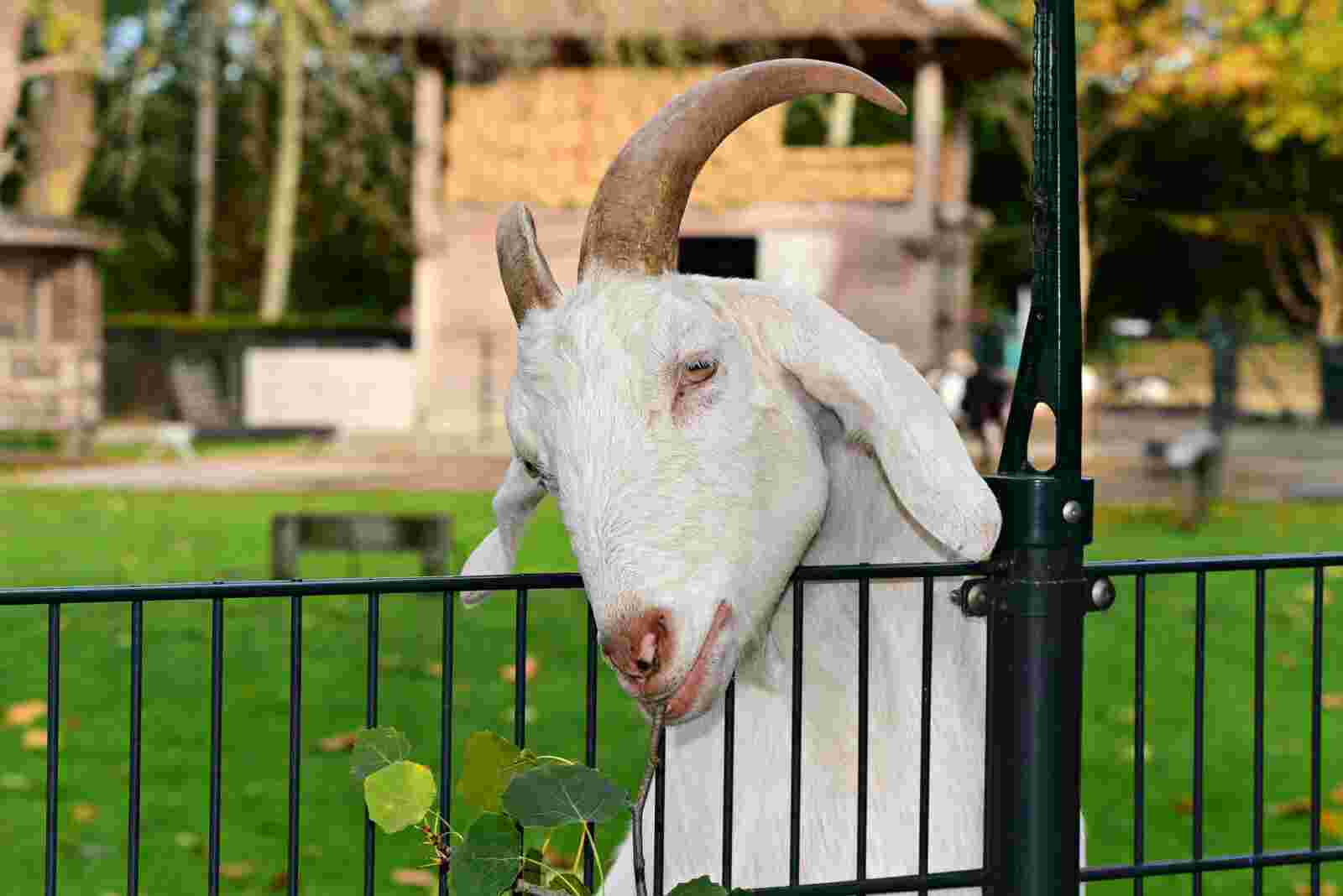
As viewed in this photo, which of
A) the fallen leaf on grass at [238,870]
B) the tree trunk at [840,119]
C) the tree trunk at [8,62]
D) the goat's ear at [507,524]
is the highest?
the tree trunk at [840,119]

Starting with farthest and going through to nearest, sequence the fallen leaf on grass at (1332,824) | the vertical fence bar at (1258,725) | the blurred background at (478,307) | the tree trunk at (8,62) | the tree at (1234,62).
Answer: the tree at (1234,62)
the tree trunk at (8,62)
the blurred background at (478,307)
the fallen leaf on grass at (1332,824)
the vertical fence bar at (1258,725)

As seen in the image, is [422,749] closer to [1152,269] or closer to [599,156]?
[599,156]

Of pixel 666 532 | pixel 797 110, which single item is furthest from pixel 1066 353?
pixel 797 110

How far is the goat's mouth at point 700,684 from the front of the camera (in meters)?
2.07

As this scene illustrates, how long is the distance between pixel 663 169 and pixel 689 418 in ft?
0.92

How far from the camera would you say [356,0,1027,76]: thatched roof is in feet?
77.7

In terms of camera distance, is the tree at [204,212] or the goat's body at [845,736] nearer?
the goat's body at [845,736]

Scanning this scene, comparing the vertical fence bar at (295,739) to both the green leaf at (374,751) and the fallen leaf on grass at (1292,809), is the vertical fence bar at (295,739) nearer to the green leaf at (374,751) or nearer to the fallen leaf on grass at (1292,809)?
the green leaf at (374,751)

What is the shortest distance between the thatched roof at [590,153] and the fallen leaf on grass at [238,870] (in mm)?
20434

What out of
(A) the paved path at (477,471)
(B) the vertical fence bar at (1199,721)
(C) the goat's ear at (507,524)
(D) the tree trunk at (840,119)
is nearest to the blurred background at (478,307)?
(A) the paved path at (477,471)

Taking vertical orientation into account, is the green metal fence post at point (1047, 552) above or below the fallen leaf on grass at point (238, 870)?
Result: above

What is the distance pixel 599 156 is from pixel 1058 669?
82.1 feet

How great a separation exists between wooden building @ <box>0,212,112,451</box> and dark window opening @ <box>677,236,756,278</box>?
8.54 metres

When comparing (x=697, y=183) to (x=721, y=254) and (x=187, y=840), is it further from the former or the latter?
(x=187, y=840)
